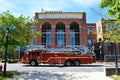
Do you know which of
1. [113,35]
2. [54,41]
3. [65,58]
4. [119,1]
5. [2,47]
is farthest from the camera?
[54,41]

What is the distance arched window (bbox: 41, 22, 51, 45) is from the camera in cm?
5378

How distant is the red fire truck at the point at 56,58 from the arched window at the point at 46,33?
19.7 m

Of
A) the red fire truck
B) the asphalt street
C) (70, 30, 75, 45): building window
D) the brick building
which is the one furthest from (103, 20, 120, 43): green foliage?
(70, 30, 75, 45): building window

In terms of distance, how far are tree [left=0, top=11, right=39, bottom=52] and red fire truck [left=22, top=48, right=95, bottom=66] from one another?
476 inches

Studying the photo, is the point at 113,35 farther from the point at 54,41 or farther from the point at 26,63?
the point at 54,41

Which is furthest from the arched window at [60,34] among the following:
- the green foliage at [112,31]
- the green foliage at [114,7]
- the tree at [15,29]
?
the green foliage at [114,7]

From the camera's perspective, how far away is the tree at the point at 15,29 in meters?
19.5

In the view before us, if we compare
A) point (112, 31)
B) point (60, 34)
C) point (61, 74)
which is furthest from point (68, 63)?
point (60, 34)

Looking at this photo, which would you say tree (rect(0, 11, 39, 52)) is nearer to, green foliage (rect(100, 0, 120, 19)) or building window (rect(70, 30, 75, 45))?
green foliage (rect(100, 0, 120, 19))

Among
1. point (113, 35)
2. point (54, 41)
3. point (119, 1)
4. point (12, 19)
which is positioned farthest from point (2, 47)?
point (54, 41)

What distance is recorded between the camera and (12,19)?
19.7 metres

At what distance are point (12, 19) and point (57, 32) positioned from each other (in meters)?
34.8

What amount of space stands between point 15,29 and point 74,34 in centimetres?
3538

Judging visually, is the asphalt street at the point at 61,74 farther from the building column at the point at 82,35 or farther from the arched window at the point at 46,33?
the arched window at the point at 46,33
